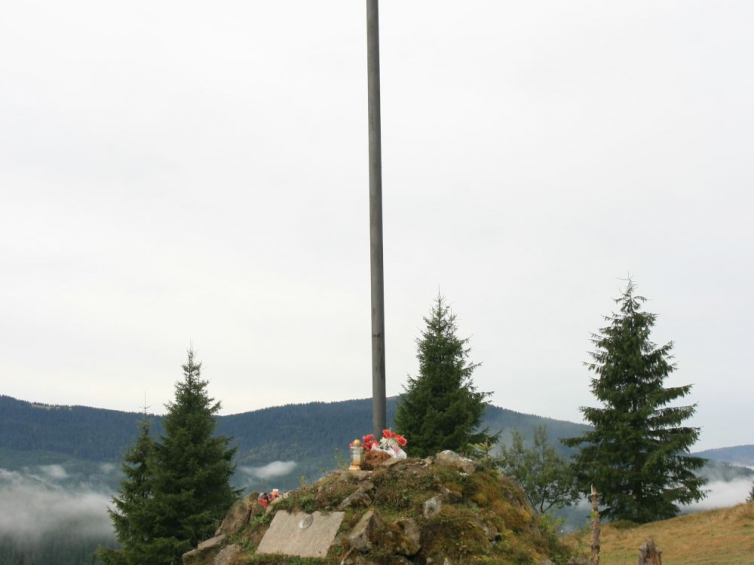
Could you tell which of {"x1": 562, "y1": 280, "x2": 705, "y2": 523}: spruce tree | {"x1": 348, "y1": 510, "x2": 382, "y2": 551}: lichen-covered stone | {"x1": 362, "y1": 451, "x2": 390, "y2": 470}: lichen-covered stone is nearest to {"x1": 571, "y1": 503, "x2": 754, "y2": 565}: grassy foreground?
{"x1": 562, "y1": 280, "x2": 705, "y2": 523}: spruce tree

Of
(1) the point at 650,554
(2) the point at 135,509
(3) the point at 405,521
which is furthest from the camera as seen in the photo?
(2) the point at 135,509

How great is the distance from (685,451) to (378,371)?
28015mm

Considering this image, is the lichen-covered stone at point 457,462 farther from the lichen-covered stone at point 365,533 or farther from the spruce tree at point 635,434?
the spruce tree at point 635,434

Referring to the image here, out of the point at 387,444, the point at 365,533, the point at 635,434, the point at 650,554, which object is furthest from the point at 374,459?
the point at 635,434

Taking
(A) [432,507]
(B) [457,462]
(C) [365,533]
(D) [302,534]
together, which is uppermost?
(B) [457,462]

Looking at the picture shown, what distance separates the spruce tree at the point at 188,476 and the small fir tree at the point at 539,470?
24068 millimetres

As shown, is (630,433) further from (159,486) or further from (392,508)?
(392,508)

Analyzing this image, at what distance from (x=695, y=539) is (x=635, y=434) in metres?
11.5

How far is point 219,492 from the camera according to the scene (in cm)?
2703

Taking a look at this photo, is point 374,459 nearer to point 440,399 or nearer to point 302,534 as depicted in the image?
point 302,534

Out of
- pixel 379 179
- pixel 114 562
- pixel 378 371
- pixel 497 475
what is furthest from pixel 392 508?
pixel 114 562

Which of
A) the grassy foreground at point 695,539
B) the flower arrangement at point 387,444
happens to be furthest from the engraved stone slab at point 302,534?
the grassy foreground at point 695,539

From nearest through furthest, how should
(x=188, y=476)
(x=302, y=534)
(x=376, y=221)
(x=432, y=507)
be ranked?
(x=432, y=507), (x=302, y=534), (x=376, y=221), (x=188, y=476)

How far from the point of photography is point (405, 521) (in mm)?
9805
